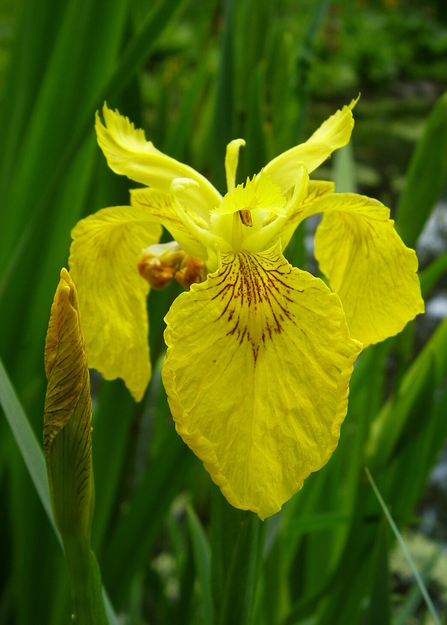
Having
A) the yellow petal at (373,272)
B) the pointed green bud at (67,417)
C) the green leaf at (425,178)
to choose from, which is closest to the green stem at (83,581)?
the pointed green bud at (67,417)

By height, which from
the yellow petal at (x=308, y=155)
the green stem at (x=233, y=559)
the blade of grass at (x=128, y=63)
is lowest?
the green stem at (x=233, y=559)

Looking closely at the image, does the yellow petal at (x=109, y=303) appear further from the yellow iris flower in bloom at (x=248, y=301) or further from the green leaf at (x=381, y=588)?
the green leaf at (x=381, y=588)

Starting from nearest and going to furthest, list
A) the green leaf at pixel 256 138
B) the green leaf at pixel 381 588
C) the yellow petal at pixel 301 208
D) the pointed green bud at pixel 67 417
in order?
1. the pointed green bud at pixel 67 417
2. the yellow petal at pixel 301 208
3. the green leaf at pixel 381 588
4. the green leaf at pixel 256 138

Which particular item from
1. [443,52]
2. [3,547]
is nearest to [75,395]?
[3,547]

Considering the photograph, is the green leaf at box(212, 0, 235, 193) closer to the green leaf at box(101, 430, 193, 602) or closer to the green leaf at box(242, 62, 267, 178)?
the green leaf at box(242, 62, 267, 178)

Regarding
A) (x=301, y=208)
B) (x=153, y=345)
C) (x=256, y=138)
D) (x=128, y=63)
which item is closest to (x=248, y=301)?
(x=301, y=208)

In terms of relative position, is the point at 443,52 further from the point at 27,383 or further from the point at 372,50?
the point at 27,383

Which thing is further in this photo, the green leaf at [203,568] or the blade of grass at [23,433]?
the green leaf at [203,568]

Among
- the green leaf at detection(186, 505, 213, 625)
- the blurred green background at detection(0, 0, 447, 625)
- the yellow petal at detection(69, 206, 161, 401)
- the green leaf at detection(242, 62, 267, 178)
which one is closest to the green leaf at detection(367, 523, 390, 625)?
the blurred green background at detection(0, 0, 447, 625)
